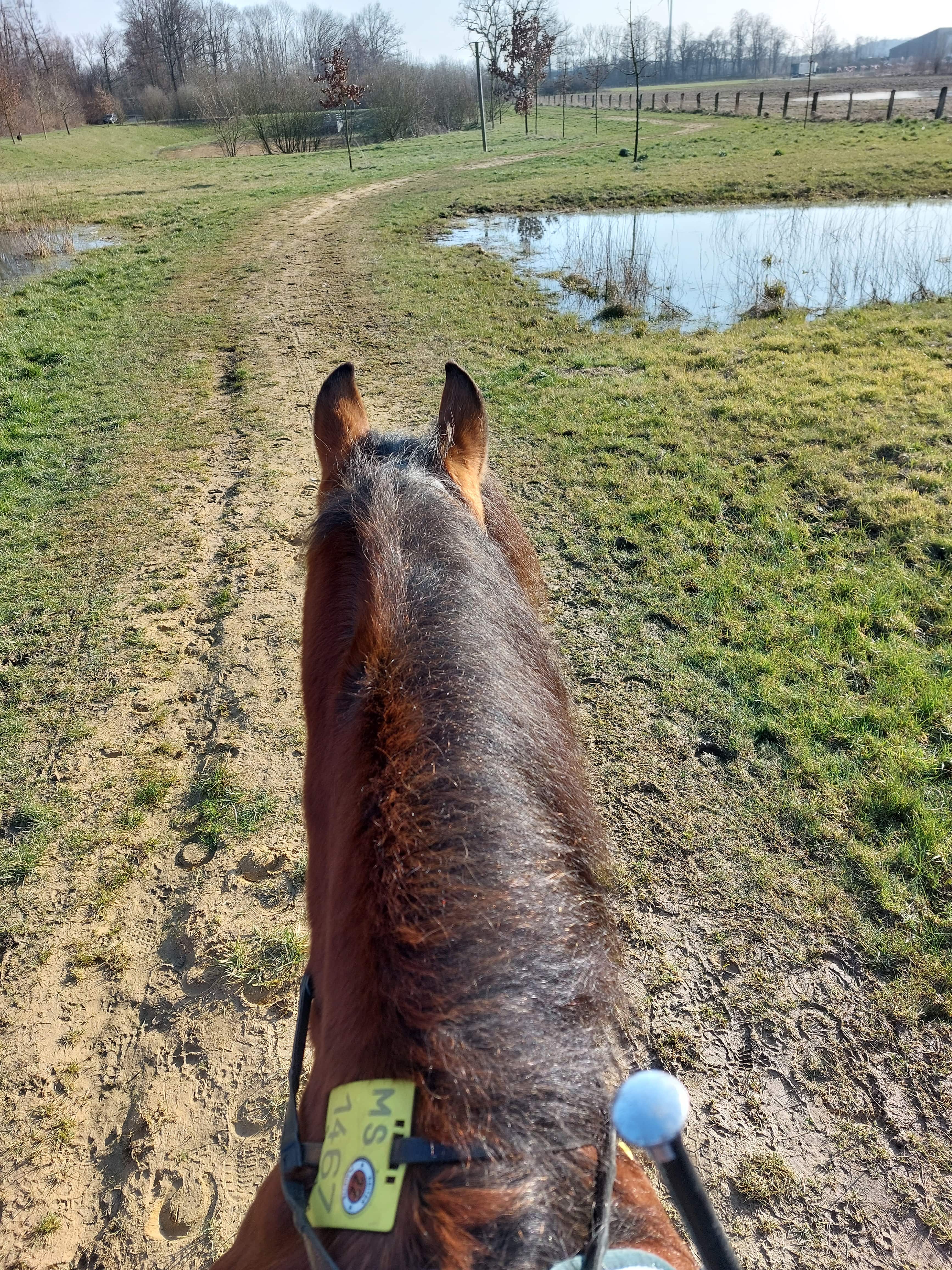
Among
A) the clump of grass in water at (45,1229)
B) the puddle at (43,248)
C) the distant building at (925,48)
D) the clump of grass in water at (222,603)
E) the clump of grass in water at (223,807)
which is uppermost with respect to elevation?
the distant building at (925,48)

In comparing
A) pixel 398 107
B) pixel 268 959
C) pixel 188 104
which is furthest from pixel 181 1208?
pixel 188 104

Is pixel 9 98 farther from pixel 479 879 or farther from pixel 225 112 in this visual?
pixel 479 879

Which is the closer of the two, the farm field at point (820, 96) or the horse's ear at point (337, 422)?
the horse's ear at point (337, 422)

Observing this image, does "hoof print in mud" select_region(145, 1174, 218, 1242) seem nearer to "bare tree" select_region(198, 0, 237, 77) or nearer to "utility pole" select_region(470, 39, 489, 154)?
"utility pole" select_region(470, 39, 489, 154)

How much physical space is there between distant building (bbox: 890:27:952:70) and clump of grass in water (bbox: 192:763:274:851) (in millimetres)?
135569

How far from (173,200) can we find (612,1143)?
24116 mm

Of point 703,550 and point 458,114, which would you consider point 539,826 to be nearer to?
point 703,550

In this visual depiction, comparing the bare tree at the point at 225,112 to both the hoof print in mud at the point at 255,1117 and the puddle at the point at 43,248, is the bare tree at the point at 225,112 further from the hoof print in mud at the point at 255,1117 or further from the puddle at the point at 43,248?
the hoof print in mud at the point at 255,1117

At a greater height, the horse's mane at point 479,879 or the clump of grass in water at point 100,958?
the horse's mane at point 479,879

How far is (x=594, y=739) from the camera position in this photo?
139 inches

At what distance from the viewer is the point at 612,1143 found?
2.49ft

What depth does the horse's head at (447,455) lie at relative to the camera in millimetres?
1572

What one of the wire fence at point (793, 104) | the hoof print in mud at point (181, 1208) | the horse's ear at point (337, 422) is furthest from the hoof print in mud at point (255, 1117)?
the wire fence at point (793, 104)

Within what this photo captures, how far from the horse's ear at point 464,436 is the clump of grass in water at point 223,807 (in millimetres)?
2058
